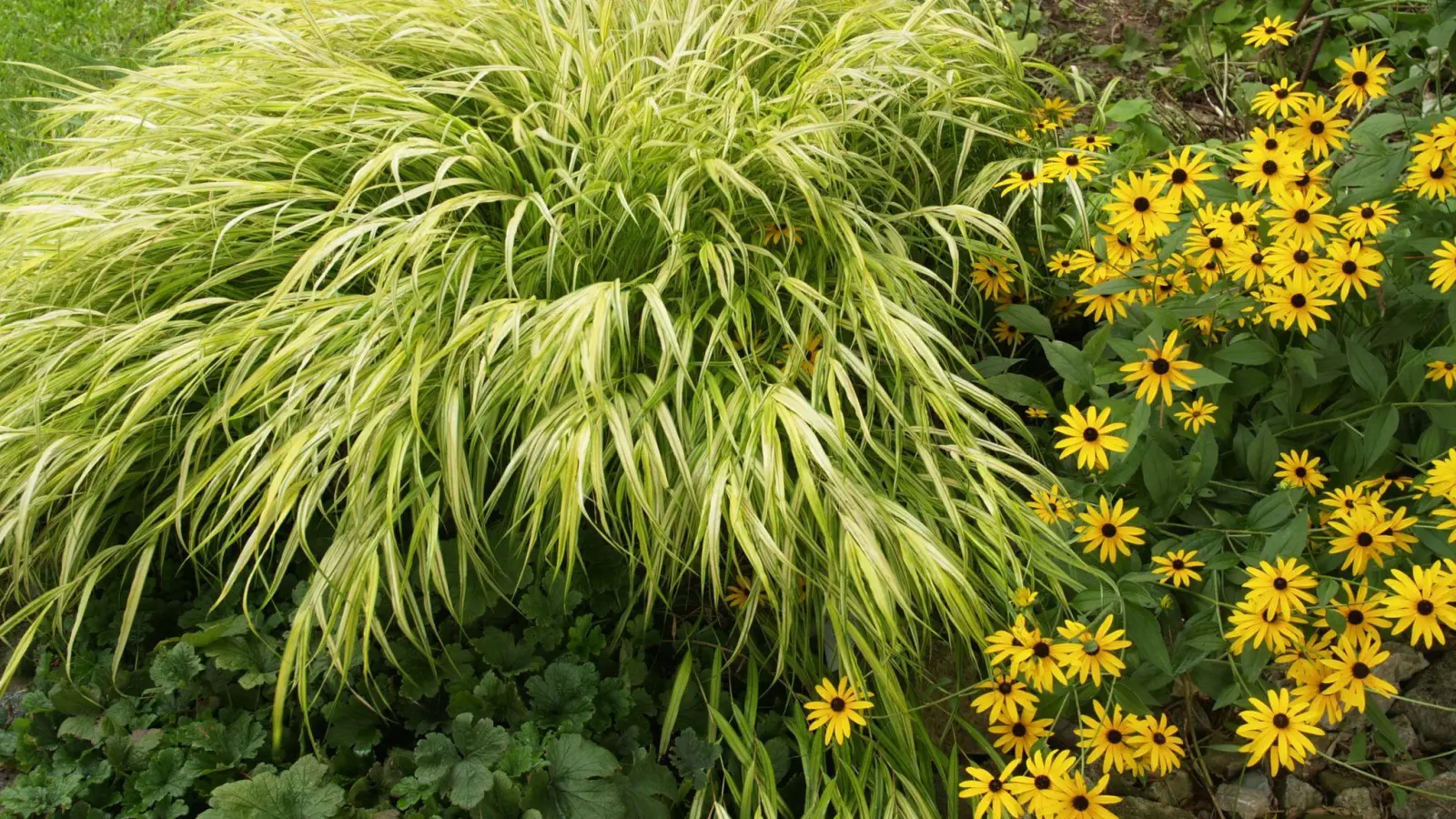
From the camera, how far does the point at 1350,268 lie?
59.5 inches

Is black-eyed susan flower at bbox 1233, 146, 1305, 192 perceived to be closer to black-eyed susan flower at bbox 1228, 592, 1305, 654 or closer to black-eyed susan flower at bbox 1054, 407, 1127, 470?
black-eyed susan flower at bbox 1054, 407, 1127, 470

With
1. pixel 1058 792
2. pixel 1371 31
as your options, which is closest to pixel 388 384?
pixel 1058 792

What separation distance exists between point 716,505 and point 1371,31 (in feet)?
8.36

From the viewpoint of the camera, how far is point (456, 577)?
185cm

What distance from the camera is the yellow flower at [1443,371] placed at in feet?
5.04

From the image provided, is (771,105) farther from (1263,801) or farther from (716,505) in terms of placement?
(1263,801)

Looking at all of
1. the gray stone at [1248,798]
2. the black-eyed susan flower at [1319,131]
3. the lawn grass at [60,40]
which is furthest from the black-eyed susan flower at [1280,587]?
the lawn grass at [60,40]

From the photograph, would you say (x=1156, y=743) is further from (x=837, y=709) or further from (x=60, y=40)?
(x=60, y=40)

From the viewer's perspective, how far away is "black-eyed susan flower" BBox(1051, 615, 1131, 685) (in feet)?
4.67

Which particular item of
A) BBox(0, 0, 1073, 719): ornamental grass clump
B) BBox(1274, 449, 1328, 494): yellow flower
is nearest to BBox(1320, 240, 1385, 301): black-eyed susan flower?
BBox(1274, 449, 1328, 494): yellow flower

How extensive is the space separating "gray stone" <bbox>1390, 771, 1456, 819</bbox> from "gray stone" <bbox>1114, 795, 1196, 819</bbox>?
298 mm

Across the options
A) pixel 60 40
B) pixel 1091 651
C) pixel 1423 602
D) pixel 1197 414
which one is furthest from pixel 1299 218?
pixel 60 40

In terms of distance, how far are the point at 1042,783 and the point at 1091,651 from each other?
171 millimetres

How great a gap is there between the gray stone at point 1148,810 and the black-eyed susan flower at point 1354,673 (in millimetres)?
432
